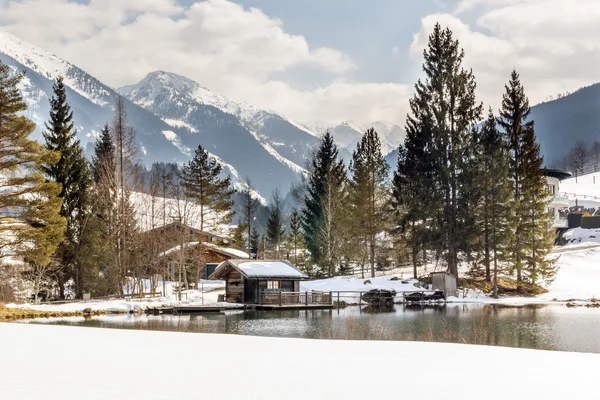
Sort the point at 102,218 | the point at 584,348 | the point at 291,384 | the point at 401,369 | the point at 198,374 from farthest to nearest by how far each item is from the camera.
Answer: the point at 102,218
the point at 584,348
the point at 401,369
the point at 198,374
the point at 291,384

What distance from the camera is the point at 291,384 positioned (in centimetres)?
940

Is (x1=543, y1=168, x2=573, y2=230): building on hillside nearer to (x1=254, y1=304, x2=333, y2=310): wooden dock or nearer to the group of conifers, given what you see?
the group of conifers

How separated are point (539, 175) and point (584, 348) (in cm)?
3207

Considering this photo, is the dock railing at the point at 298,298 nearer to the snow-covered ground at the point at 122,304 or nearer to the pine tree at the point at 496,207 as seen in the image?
the snow-covered ground at the point at 122,304

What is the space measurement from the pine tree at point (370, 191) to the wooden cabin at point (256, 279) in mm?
9525

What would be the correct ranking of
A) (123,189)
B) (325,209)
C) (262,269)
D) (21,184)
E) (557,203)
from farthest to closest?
(557,203) → (325,209) → (262,269) → (123,189) → (21,184)

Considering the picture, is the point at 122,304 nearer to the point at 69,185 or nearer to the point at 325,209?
the point at 69,185

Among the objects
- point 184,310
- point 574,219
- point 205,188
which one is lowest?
point 184,310

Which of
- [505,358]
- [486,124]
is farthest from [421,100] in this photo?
[505,358]

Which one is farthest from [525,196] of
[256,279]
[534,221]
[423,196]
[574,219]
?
[574,219]

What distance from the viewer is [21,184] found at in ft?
111

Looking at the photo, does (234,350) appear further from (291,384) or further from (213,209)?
(213,209)

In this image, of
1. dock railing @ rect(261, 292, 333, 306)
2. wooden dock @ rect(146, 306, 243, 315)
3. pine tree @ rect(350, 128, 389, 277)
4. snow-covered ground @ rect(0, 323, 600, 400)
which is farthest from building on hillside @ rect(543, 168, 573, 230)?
snow-covered ground @ rect(0, 323, 600, 400)

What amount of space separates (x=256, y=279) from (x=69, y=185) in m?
16.0
